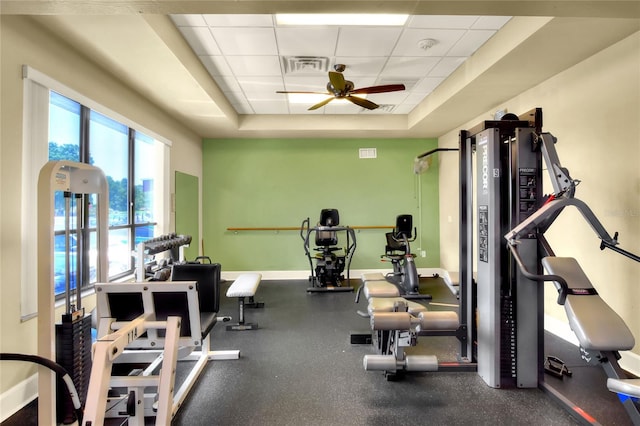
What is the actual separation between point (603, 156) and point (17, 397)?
→ 4.97 meters

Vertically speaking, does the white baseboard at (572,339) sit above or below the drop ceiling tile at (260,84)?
below

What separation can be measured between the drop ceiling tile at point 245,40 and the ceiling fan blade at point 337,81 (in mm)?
674

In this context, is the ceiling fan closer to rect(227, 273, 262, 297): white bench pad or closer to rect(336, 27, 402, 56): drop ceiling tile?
rect(336, 27, 402, 56): drop ceiling tile

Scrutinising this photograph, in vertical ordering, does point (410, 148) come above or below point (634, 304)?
above

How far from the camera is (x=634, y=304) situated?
2.40 meters

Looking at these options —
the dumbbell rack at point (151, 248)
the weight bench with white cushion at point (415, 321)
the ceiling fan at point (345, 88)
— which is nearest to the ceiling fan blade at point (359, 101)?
the ceiling fan at point (345, 88)

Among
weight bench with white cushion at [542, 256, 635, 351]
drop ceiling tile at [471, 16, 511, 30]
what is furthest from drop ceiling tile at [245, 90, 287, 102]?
weight bench with white cushion at [542, 256, 635, 351]

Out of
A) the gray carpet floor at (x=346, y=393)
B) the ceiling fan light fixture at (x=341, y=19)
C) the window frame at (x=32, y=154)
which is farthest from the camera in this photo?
the ceiling fan light fixture at (x=341, y=19)

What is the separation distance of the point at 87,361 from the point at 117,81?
112 inches

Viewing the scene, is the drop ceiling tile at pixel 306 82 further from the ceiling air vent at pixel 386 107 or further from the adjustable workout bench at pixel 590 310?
the adjustable workout bench at pixel 590 310

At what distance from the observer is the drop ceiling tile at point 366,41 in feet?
9.14

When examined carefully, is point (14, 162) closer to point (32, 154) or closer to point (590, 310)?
point (32, 154)

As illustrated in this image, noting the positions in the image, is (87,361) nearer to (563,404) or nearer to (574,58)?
(563,404)

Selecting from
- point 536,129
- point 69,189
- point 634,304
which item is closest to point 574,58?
point 536,129
